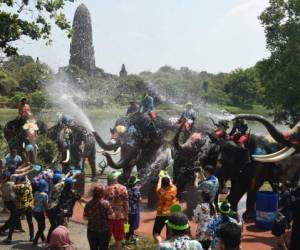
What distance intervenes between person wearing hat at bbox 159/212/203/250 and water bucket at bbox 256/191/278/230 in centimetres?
470

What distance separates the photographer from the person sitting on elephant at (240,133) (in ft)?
32.5

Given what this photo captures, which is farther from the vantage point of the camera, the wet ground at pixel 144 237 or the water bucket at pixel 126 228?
the wet ground at pixel 144 237

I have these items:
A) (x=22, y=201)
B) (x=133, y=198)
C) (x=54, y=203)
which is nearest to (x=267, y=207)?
(x=133, y=198)

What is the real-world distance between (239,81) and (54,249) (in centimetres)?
8287

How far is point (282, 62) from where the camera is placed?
83.1ft

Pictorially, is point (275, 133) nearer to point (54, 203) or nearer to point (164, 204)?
point (164, 204)

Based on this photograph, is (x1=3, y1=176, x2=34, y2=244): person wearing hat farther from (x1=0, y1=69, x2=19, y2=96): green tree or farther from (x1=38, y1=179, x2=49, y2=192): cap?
(x1=0, y1=69, x2=19, y2=96): green tree

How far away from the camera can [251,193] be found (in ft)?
32.9

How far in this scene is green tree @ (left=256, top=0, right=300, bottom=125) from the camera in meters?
24.3

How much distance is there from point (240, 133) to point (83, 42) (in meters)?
66.2

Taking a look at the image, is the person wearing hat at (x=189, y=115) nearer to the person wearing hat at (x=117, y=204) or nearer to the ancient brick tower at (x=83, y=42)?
the person wearing hat at (x=117, y=204)

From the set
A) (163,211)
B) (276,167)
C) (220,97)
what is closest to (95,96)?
(276,167)

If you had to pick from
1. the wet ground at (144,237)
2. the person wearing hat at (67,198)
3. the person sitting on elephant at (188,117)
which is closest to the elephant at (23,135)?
the wet ground at (144,237)

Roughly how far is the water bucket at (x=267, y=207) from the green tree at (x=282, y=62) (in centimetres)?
1542
